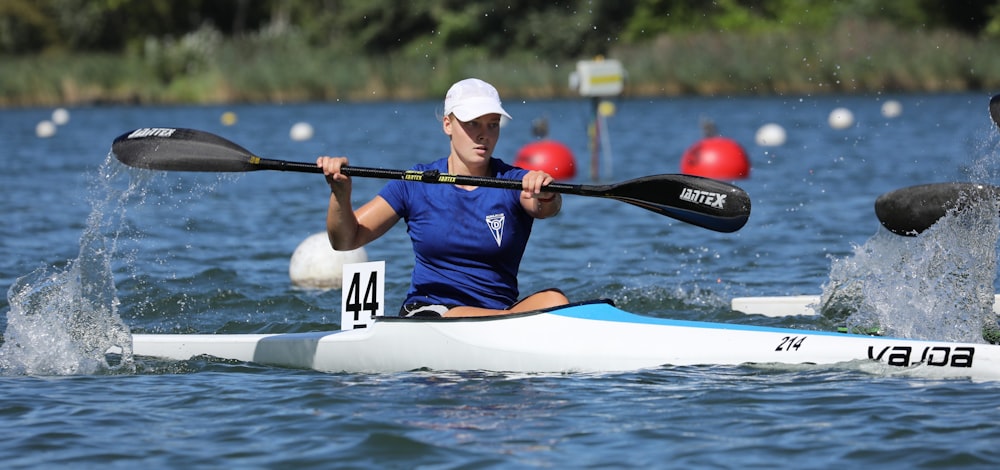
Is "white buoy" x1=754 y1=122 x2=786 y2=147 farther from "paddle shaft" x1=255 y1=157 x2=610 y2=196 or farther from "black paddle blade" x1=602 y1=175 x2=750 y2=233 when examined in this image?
"paddle shaft" x1=255 y1=157 x2=610 y2=196

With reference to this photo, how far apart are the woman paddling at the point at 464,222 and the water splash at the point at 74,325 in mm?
1370

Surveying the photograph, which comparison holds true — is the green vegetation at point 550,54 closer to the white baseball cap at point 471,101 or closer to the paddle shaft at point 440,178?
the paddle shaft at point 440,178

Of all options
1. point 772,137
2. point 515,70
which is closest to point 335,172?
point 772,137

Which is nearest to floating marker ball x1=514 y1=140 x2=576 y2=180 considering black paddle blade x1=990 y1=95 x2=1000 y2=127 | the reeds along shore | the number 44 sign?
black paddle blade x1=990 y1=95 x2=1000 y2=127

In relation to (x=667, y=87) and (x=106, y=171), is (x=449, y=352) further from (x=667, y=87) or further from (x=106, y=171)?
(x=667, y=87)

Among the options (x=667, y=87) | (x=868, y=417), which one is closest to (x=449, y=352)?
(x=868, y=417)

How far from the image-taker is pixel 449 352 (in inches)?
236

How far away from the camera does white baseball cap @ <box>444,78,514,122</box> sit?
5773 mm

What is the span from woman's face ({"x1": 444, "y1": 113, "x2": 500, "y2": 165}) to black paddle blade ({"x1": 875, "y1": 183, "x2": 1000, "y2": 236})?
8.86 ft

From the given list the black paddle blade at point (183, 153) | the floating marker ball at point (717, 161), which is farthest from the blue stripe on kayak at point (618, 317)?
the floating marker ball at point (717, 161)

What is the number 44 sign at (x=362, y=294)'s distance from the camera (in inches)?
242

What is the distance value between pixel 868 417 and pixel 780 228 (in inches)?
265

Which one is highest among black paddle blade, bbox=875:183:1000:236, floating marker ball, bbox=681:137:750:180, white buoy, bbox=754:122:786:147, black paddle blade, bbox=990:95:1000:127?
white buoy, bbox=754:122:786:147

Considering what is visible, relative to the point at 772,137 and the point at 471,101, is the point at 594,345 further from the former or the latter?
the point at 772,137
